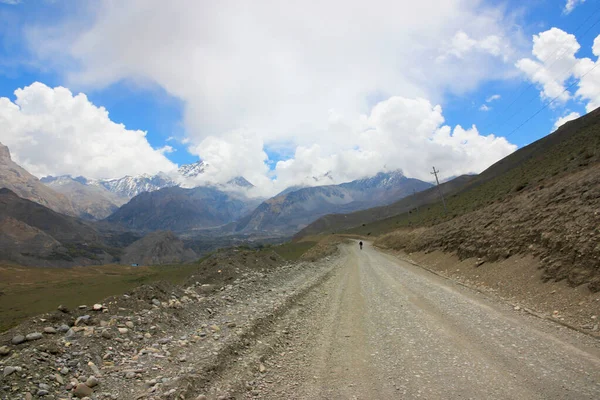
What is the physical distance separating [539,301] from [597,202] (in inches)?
286

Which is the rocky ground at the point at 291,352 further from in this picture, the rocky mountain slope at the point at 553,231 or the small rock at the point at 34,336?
the rocky mountain slope at the point at 553,231

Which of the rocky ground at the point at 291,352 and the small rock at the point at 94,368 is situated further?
the small rock at the point at 94,368

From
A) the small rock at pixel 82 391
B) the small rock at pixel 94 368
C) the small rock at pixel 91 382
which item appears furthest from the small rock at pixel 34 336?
the small rock at pixel 82 391

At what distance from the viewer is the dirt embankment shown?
13719mm

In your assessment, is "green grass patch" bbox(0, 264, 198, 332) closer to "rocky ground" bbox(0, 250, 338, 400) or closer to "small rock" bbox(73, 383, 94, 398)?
"rocky ground" bbox(0, 250, 338, 400)

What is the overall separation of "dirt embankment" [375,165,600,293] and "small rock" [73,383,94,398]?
1606 centimetres

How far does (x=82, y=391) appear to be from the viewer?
7.16 metres

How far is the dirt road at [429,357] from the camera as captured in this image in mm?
7109

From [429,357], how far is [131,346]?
28.3 ft

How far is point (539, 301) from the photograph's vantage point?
13.5m

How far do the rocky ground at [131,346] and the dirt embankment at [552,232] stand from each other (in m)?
12.6

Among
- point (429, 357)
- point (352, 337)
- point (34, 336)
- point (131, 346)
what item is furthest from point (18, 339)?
point (429, 357)

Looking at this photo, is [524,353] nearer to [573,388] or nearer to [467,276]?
[573,388]

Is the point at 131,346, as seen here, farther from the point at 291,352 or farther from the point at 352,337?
the point at 352,337
